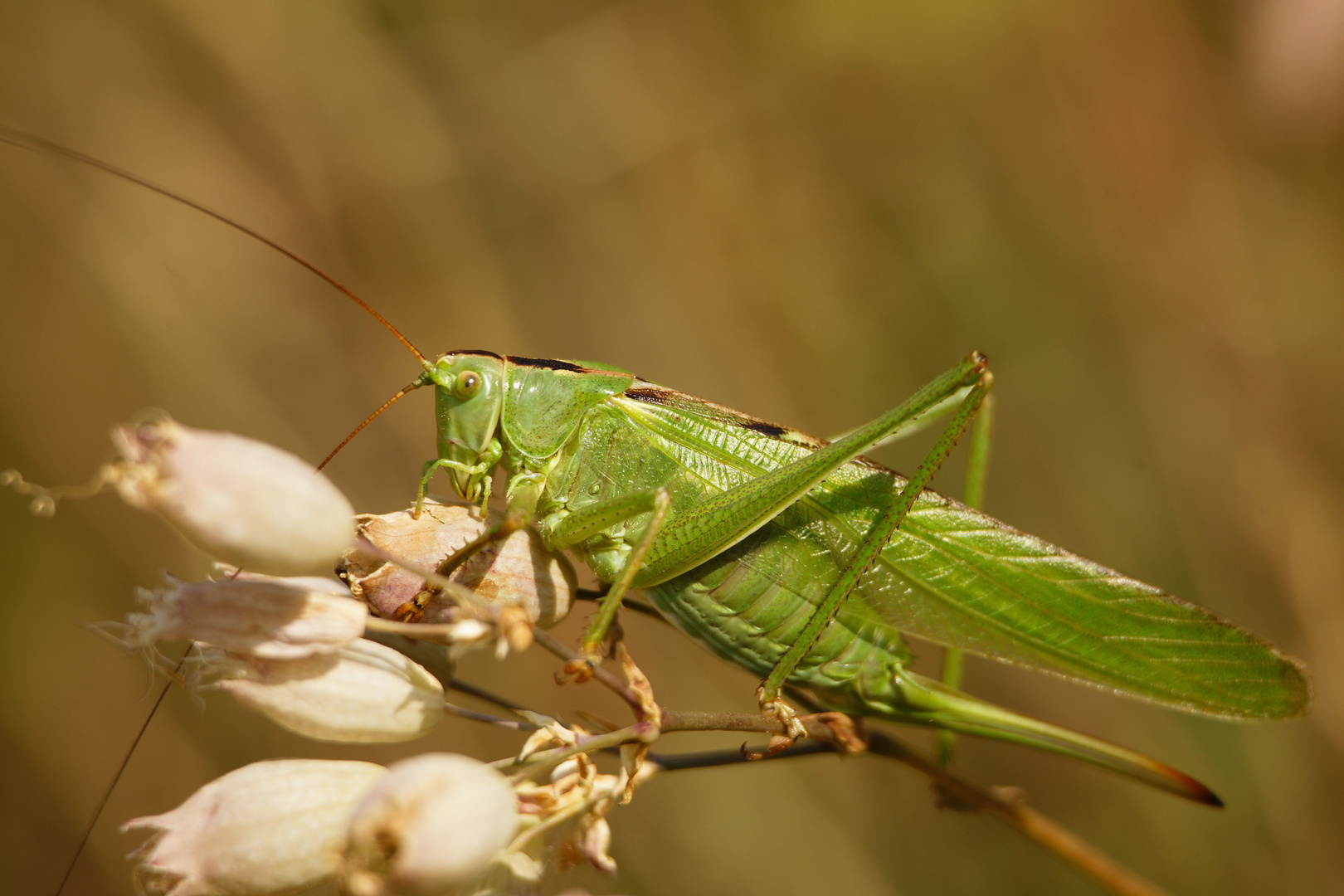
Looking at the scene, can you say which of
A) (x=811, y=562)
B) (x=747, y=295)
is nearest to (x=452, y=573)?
(x=811, y=562)

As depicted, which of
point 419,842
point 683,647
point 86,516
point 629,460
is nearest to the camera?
point 419,842

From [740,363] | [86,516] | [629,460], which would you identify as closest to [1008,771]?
[740,363]

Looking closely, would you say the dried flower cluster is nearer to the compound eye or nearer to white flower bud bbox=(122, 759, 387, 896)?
white flower bud bbox=(122, 759, 387, 896)

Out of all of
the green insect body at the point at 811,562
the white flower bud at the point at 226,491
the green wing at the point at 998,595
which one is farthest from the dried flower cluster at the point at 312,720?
the green wing at the point at 998,595

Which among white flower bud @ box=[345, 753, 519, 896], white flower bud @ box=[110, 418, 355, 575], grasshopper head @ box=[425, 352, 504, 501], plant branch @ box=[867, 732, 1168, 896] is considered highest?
grasshopper head @ box=[425, 352, 504, 501]

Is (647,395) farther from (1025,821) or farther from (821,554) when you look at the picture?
(1025,821)

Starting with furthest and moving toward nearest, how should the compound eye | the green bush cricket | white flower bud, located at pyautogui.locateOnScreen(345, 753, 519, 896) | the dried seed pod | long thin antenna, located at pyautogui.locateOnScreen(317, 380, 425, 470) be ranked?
the compound eye, the green bush cricket, long thin antenna, located at pyautogui.locateOnScreen(317, 380, 425, 470), the dried seed pod, white flower bud, located at pyautogui.locateOnScreen(345, 753, 519, 896)

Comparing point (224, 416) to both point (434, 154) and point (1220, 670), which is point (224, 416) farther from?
point (1220, 670)

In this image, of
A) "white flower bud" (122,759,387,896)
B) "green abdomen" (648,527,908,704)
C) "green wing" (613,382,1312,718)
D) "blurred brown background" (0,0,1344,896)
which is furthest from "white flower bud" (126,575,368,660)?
"blurred brown background" (0,0,1344,896)
